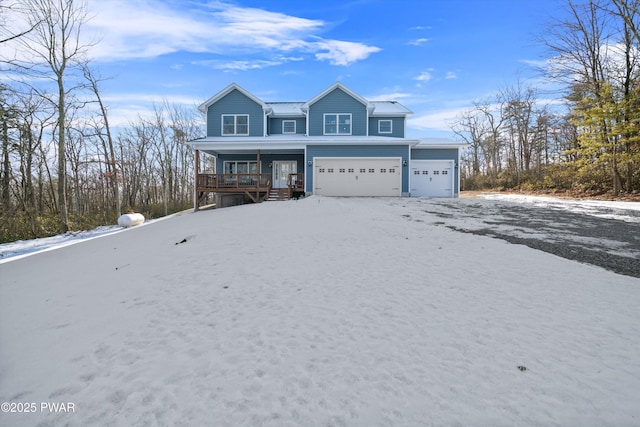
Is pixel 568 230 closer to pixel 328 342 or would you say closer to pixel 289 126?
→ pixel 328 342

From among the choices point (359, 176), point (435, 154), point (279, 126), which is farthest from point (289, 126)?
point (435, 154)

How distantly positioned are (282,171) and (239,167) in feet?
9.45

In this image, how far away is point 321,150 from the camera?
1800 cm

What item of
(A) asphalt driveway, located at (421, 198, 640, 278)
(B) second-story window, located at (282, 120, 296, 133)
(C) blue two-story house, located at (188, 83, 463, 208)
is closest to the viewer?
(A) asphalt driveway, located at (421, 198, 640, 278)

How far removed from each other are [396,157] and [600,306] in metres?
14.7

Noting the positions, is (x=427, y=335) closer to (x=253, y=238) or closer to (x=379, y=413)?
(x=379, y=413)

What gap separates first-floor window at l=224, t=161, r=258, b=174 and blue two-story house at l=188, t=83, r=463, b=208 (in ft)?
0.21

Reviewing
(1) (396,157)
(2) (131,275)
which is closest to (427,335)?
(2) (131,275)

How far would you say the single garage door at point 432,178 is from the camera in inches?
777

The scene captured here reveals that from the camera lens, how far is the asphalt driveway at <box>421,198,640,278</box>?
612 cm

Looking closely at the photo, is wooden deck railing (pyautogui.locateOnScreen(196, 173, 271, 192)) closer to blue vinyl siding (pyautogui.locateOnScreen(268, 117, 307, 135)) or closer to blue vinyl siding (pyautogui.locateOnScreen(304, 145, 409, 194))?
blue vinyl siding (pyautogui.locateOnScreen(304, 145, 409, 194))

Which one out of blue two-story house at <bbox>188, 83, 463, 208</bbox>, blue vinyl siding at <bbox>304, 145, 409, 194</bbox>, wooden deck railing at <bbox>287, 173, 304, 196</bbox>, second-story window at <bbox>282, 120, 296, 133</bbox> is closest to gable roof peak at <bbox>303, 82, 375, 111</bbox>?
blue two-story house at <bbox>188, 83, 463, 208</bbox>

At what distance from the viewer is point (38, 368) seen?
2.83 m

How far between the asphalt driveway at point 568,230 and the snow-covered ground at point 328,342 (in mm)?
1024
